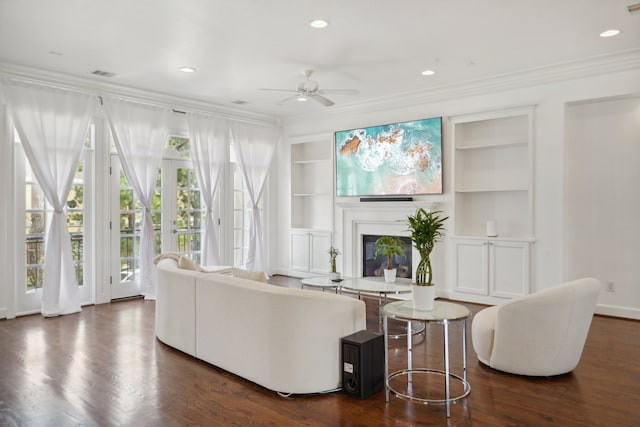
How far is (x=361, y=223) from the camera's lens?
730cm

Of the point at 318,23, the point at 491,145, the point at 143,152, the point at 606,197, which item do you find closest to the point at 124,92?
the point at 143,152

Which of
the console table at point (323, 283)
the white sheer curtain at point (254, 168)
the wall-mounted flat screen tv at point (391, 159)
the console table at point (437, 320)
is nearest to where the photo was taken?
the console table at point (437, 320)

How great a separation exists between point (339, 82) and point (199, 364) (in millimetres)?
3907

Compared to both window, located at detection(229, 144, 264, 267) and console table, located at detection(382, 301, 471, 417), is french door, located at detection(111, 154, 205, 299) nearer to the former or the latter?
window, located at detection(229, 144, 264, 267)

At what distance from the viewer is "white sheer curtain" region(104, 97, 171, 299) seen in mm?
6164

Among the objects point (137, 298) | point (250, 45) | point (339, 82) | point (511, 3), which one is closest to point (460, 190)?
point (339, 82)

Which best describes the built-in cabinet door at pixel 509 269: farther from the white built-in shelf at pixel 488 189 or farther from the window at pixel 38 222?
the window at pixel 38 222

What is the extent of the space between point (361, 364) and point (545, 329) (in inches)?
54.7

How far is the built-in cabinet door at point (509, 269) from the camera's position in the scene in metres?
5.64

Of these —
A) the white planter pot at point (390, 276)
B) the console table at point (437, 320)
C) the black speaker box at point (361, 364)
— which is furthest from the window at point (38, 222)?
the console table at point (437, 320)

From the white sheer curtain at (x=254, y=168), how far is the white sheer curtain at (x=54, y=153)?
8.42ft

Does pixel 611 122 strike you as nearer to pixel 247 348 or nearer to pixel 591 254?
pixel 591 254

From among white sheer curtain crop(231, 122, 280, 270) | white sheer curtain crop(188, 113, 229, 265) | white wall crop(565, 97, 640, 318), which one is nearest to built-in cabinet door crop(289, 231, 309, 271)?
white sheer curtain crop(231, 122, 280, 270)

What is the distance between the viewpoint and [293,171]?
27.5 ft
